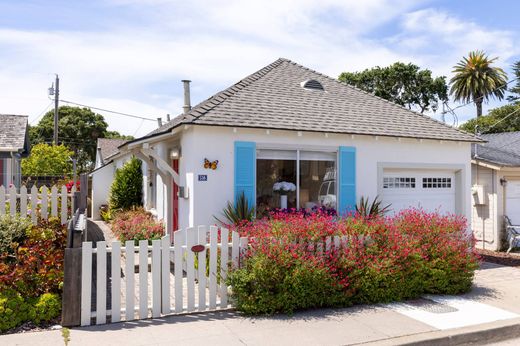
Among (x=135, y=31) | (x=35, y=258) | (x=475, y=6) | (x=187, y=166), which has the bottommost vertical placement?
(x=35, y=258)

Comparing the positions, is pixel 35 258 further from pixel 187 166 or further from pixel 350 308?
pixel 350 308

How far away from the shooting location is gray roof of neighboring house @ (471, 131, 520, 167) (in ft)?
42.3

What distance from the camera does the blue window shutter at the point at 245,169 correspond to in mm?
8414

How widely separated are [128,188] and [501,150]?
14.2m

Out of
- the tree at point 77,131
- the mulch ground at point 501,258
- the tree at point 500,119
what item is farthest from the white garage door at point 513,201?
the tree at point 77,131

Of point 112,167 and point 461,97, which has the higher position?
point 461,97

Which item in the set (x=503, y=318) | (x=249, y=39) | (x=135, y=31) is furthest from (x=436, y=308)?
(x=135, y=31)

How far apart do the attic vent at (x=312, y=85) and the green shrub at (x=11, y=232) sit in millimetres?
7288

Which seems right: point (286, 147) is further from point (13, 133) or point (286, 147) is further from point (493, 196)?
point (13, 133)

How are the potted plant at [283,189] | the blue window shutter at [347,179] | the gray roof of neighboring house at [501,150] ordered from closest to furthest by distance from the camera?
the potted plant at [283,189] → the blue window shutter at [347,179] → the gray roof of neighboring house at [501,150]

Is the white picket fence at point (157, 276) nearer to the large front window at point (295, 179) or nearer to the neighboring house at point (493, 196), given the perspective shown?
the large front window at point (295, 179)

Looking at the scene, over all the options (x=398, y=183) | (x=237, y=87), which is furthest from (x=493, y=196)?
(x=237, y=87)

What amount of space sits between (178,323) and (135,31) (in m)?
6.78

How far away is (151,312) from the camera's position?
18.4 feet
